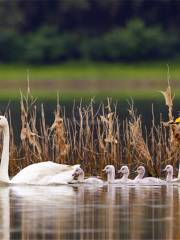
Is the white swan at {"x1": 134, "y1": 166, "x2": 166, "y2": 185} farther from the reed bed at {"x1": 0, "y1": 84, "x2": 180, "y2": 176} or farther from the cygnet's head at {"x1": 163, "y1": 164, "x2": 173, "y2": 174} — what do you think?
the reed bed at {"x1": 0, "y1": 84, "x2": 180, "y2": 176}

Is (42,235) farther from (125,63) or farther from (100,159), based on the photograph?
(125,63)

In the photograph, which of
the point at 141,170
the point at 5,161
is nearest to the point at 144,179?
the point at 141,170

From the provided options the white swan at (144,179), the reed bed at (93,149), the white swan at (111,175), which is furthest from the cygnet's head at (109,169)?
the reed bed at (93,149)

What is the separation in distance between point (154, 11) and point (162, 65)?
12.7 metres

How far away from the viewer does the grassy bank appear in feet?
230

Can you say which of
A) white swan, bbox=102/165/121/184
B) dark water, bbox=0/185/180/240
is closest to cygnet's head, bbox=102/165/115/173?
white swan, bbox=102/165/121/184

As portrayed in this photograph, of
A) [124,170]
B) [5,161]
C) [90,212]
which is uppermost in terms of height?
[5,161]

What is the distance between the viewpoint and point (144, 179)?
20.0 meters

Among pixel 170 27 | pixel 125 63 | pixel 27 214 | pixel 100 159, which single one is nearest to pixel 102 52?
pixel 125 63

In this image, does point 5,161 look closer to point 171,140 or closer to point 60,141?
point 60,141

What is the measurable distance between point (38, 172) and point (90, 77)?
5709cm

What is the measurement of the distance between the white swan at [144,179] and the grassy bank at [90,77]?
45.4m

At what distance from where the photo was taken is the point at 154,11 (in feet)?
297

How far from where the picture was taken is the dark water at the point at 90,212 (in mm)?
14477
